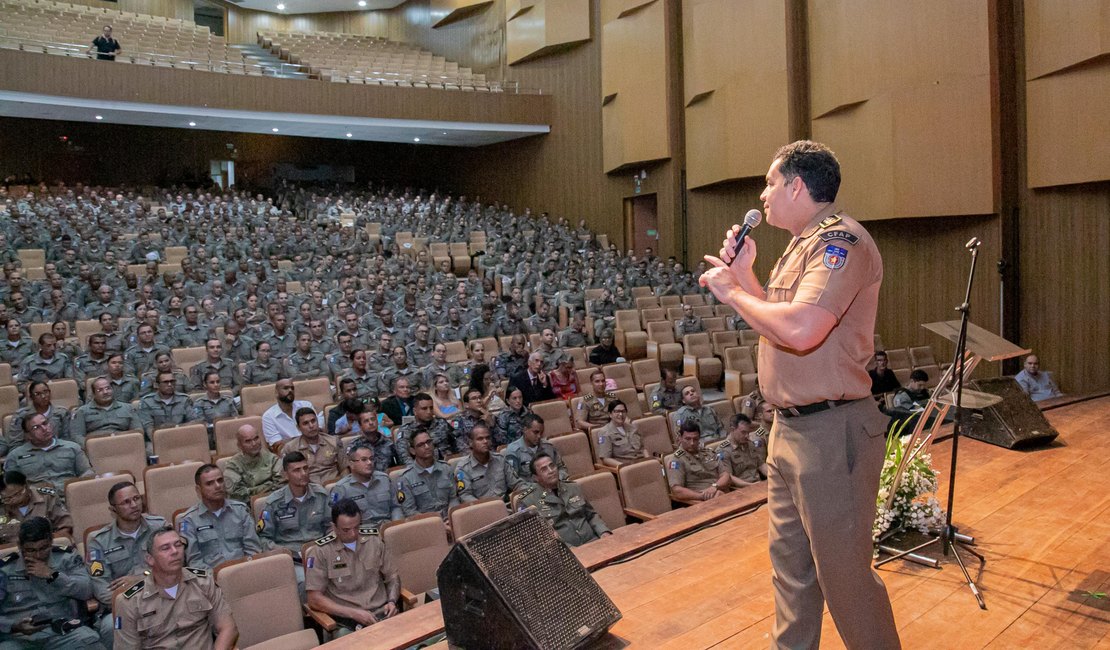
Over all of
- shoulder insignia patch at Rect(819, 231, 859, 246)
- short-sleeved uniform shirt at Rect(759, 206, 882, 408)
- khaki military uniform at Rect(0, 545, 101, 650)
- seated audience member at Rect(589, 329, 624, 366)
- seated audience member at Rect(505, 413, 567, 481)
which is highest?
shoulder insignia patch at Rect(819, 231, 859, 246)

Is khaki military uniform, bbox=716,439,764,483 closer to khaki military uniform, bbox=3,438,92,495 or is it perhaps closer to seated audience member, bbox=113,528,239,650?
seated audience member, bbox=113,528,239,650

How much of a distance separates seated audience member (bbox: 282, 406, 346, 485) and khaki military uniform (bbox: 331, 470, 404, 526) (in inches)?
17.5

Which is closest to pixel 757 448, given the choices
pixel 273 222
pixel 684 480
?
pixel 684 480

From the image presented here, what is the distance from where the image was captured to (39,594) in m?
2.46

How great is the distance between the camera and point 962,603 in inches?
69.8

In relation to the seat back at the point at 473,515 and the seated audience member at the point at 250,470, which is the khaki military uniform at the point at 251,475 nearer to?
the seated audience member at the point at 250,470

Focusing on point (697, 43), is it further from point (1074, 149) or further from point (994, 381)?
point (994, 381)

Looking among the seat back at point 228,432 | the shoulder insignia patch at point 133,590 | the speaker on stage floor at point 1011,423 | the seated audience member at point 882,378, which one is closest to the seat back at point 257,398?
the seat back at point 228,432

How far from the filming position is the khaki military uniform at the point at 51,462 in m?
3.38

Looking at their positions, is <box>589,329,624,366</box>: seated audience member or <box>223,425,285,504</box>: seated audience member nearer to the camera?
<box>223,425,285,504</box>: seated audience member

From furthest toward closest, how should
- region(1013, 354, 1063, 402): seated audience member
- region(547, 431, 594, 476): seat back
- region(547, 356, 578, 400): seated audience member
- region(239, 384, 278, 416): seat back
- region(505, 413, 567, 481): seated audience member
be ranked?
1. region(1013, 354, 1063, 402): seated audience member
2. region(547, 356, 578, 400): seated audience member
3. region(239, 384, 278, 416): seat back
4. region(547, 431, 594, 476): seat back
5. region(505, 413, 567, 481): seated audience member

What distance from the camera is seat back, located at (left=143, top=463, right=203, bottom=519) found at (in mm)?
3230

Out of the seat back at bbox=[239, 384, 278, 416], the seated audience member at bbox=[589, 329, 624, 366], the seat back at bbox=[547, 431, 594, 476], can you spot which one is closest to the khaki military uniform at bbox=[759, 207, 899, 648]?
the seat back at bbox=[547, 431, 594, 476]

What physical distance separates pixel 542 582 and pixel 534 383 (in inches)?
135
